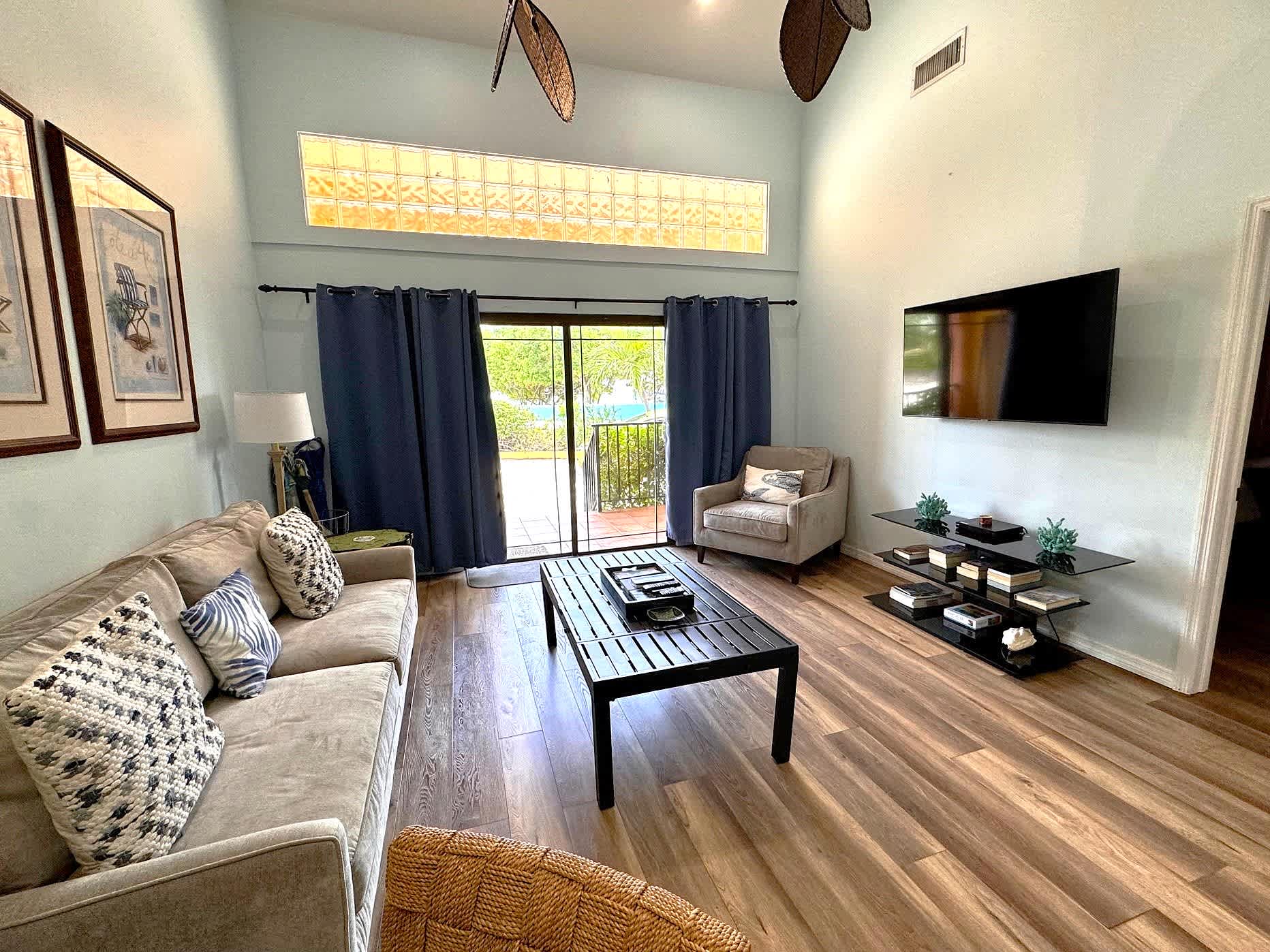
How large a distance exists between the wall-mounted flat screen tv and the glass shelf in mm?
616

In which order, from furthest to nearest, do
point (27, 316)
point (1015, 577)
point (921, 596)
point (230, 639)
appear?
point (921, 596) → point (1015, 577) → point (230, 639) → point (27, 316)

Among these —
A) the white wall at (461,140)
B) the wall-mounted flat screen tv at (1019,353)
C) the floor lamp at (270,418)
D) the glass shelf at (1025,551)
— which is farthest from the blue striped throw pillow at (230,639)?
the wall-mounted flat screen tv at (1019,353)

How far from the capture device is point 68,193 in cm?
165

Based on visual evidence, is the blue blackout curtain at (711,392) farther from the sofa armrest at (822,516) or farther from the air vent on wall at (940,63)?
the air vent on wall at (940,63)

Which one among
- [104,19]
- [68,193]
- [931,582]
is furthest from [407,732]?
[931,582]

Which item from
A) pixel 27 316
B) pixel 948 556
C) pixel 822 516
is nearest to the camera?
pixel 27 316

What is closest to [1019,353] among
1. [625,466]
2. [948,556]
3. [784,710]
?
[948,556]

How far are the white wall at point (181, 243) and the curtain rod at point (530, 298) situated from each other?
0.16 meters

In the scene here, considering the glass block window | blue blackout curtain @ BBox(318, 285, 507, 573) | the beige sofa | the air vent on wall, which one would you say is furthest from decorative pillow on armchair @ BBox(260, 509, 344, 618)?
the air vent on wall

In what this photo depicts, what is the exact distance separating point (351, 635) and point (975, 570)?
116 inches

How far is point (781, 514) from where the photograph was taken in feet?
12.1

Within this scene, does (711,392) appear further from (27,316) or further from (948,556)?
(27,316)

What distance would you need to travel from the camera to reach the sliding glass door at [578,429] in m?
4.09

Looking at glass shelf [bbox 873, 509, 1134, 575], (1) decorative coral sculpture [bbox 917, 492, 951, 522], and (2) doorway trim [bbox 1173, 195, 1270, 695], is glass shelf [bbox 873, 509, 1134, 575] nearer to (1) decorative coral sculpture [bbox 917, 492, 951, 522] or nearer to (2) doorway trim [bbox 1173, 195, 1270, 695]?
(1) decorative coral sculpture [bbox 917, 492, 951, 522]
